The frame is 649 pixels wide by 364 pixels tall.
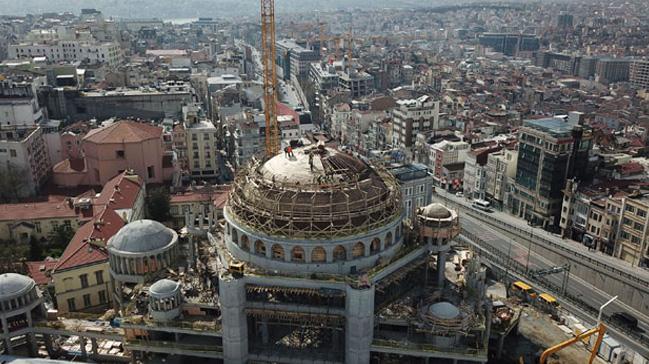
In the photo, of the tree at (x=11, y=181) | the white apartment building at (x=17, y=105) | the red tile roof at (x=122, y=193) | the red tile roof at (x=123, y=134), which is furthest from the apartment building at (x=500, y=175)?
the white apartment building at (x=17, y=105)

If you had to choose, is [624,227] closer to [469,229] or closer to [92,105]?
[469,229]

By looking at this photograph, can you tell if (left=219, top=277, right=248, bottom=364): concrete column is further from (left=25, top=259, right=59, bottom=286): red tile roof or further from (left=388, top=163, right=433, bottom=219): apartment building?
(left=388, top=163, right=433, bottom=219): apartment building

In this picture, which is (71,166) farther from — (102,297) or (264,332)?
(264,332)

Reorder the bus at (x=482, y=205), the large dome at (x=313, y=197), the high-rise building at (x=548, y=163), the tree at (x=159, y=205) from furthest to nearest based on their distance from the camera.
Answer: the bus at (x=482, y=205), the high-rise building at (x=548, y=163), the tree at (x=159, y=205), the large dome at (x=313, y=197)

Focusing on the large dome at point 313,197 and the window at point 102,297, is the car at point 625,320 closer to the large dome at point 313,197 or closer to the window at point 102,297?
the large dome at point 313,197

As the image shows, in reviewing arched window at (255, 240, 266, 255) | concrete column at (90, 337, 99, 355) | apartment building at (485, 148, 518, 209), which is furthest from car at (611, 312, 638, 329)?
concrete column at (90, 337, 99, 355)

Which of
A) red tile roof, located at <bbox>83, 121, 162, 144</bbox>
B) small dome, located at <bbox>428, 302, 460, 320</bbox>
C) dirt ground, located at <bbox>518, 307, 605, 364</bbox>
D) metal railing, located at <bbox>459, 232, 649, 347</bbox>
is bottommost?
metal railing, located at <bbox>459, 232, 649, 347</bbox>
